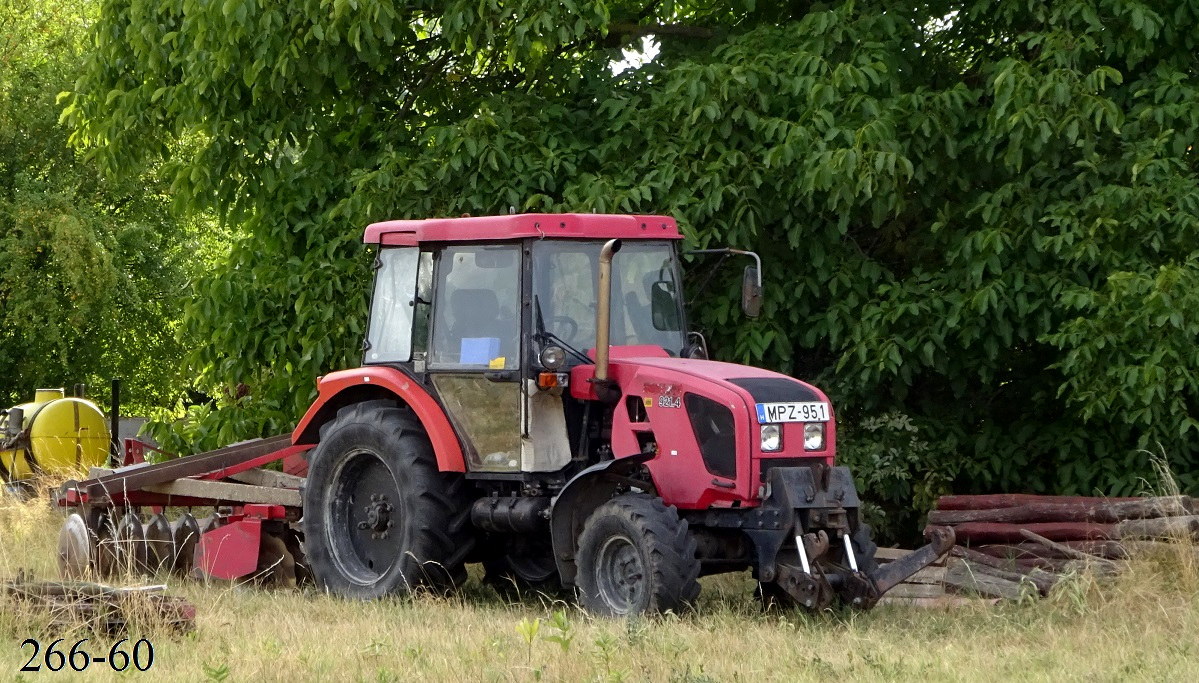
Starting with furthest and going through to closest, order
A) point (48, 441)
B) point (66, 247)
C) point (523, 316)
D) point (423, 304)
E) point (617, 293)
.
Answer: point (66, 247)
point (48, 441)
point (423, 304)
point (617, 293)
point (523, 316)

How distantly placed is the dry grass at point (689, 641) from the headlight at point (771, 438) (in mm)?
866

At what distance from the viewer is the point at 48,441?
58.5 ft

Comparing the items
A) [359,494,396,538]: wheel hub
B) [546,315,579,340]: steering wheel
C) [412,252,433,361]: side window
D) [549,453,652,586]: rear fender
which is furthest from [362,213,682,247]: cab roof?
[359,494,396,538]: wheel hub

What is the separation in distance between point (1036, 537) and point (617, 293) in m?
3.07

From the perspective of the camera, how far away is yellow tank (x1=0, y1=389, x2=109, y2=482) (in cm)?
1780

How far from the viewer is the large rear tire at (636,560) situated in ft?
24.5

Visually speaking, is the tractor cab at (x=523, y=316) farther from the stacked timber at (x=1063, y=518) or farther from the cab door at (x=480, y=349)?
the stacked timber at (x=1063, y=518)

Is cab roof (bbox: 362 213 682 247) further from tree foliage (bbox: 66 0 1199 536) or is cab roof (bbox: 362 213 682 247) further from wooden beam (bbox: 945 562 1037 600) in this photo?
wooden beam (bbox: 945 562 1037 600)

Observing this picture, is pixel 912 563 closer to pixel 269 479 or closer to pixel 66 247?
pixel 269 479

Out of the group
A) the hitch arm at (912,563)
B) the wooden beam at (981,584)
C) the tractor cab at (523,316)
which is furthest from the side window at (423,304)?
the wooden beam at (981,584)

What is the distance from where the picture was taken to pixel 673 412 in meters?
8.02

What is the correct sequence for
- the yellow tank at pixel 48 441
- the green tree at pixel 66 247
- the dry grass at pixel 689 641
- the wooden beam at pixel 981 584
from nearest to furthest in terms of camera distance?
the dry grass at pixel 689 641 → the wooden beam at pixel 981 584 → the yellow tank at pixel 48 441 → the green tree at pixel 66 247

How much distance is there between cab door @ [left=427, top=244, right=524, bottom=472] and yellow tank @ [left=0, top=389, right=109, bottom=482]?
1025 cm

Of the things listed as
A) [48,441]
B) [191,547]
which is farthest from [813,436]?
[48,441]
